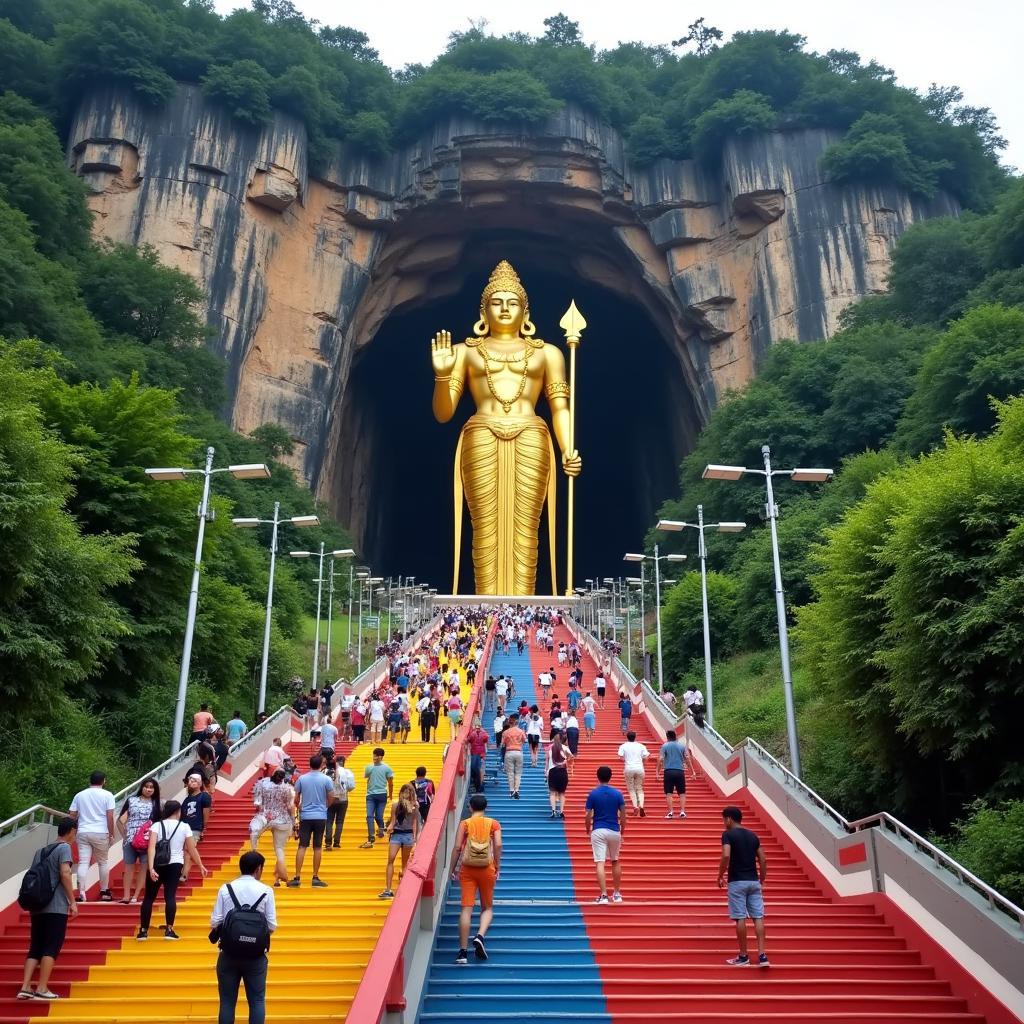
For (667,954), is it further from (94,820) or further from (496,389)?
(496,389)

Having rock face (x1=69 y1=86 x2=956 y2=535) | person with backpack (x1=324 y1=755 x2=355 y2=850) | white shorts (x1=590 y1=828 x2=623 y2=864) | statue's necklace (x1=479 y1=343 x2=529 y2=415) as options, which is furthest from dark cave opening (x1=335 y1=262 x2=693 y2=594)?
white shorts (x1=590 y1=828 x2=623 y2=864)

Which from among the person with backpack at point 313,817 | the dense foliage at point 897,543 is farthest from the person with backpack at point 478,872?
the dense foliage at point 897,543

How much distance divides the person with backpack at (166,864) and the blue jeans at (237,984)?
2.01 metres

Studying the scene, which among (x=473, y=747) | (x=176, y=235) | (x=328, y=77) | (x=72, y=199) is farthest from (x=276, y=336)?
(x=473, y=747)

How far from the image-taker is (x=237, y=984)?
4.54 metres

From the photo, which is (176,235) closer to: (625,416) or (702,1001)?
(625,416)

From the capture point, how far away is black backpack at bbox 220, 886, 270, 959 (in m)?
4.51

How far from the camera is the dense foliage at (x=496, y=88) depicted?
1496 inches

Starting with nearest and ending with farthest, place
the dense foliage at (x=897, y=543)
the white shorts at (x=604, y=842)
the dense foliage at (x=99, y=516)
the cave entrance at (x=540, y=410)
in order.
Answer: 1. the white shorts at (x=604, y=842)
2. the dense foliage at (x=897, y=543)
3. the dense foliage at (x=99, y=516)
4. the cave entrance at (x=540, y=410)

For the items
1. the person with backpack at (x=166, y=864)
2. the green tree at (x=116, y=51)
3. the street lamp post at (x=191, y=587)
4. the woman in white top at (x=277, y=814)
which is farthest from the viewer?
the green tree at (x=116, y=51)

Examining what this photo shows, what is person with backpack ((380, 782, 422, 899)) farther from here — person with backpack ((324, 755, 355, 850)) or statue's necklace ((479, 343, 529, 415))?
statue's necklace ((479, 343, 529, 415))

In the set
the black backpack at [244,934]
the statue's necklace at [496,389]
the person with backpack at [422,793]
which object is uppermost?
the statue's necklace at [496,389]

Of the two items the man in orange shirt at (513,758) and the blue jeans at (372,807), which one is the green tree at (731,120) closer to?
the man in orange shirt at (513,758)

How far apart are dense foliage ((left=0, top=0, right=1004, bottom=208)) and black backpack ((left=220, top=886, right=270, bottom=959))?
3735 centimetres
